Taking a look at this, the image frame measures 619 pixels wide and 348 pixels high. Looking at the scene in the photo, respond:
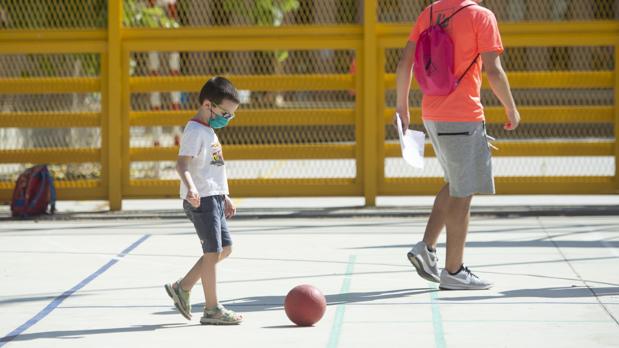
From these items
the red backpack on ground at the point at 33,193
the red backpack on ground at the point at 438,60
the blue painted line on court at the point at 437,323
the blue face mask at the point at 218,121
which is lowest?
the blue painted line on court at the point at 437,323

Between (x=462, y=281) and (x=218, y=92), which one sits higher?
(x=218, y=92)

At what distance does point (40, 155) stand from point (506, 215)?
15.7 ft

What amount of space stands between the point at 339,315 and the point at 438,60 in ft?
5.88

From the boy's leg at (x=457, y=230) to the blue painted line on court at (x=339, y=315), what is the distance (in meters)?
0.68

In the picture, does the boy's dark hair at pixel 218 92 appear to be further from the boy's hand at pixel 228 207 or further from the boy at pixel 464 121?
the boy at pixel 464 121

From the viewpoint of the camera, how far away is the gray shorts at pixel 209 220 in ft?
22.0

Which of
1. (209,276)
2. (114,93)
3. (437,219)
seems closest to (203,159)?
(209,276)

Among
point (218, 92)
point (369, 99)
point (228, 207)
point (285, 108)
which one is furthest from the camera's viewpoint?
point (285, 108)

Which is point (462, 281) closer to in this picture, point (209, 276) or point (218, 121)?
point (209, 276)

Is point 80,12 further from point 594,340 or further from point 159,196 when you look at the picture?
point 594,340

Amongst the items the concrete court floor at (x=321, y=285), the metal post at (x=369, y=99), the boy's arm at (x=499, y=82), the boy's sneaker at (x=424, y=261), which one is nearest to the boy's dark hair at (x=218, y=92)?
the concrete court floor at (x=321, y=285)

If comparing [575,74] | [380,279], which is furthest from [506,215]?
[380,279]

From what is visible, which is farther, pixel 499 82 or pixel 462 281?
pixel 462 281

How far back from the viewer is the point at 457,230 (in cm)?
789
